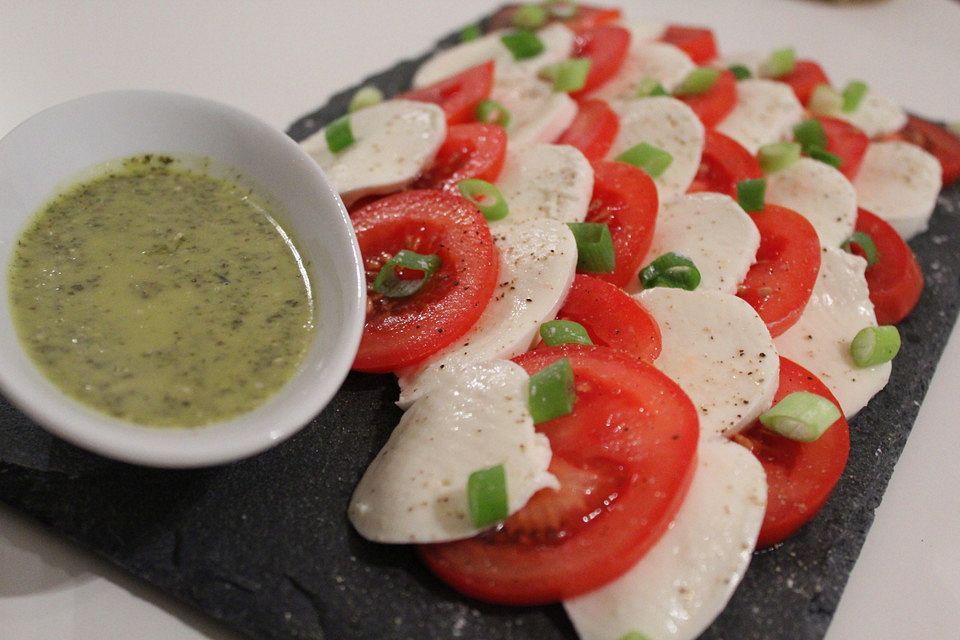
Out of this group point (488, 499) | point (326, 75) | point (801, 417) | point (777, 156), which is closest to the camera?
point (488, 499)

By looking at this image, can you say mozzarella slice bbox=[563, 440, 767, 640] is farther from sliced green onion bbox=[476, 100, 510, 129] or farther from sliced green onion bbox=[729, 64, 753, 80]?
sliced green onion bbox=[729, 64, 753, 80]

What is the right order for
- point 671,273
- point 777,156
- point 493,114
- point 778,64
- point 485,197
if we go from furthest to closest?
1. point 778,64
2. point 493,114
3. point 777,156
4. point 485,197
5. point 671,273

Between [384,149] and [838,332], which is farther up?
[384,149]

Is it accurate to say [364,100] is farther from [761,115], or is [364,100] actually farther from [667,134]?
[761,115]

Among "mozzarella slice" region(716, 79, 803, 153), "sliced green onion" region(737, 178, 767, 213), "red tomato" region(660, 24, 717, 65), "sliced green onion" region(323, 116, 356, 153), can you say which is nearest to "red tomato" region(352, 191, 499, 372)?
"sliced green onion" region(323, 116, 356, 153)

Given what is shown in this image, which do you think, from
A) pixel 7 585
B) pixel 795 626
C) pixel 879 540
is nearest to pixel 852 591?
pixel 879 540

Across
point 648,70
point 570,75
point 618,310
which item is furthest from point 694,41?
point 618,310
